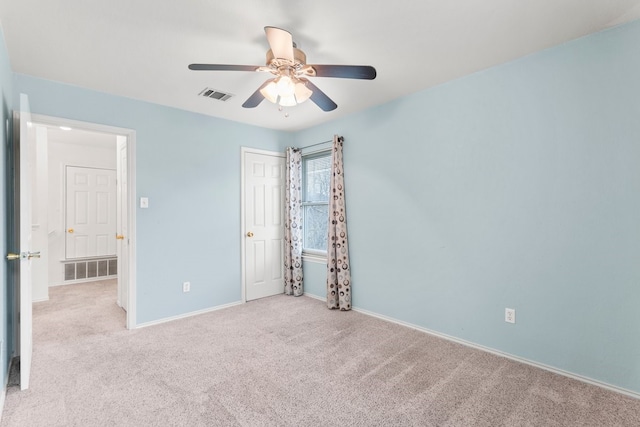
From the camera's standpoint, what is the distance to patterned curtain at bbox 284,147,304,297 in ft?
14.4

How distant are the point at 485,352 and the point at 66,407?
3.08m

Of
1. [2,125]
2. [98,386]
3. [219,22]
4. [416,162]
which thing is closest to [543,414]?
[416,162]

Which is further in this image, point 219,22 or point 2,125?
point 2,125

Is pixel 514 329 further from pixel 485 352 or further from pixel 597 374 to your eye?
pixel 597 374

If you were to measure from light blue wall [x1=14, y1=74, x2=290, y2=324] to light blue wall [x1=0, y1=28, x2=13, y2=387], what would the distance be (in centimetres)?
43

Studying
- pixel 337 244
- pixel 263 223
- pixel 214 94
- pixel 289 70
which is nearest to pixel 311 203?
pixel 263 223

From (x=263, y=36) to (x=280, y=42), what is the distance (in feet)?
1.40

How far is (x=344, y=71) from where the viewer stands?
6.39 ft

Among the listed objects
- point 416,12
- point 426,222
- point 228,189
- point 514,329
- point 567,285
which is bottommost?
point 514,329

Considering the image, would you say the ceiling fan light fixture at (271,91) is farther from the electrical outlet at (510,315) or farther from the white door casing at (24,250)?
the electrical outlet at (510,315)

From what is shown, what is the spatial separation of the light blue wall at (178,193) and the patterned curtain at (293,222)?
652 mm

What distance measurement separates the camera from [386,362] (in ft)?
8.13

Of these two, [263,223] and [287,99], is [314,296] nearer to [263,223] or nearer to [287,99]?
[263,223]

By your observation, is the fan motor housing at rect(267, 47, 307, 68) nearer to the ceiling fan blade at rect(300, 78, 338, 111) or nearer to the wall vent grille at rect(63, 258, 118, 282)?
the ceiling fan blade at rect(300, 78, 338, 111)
